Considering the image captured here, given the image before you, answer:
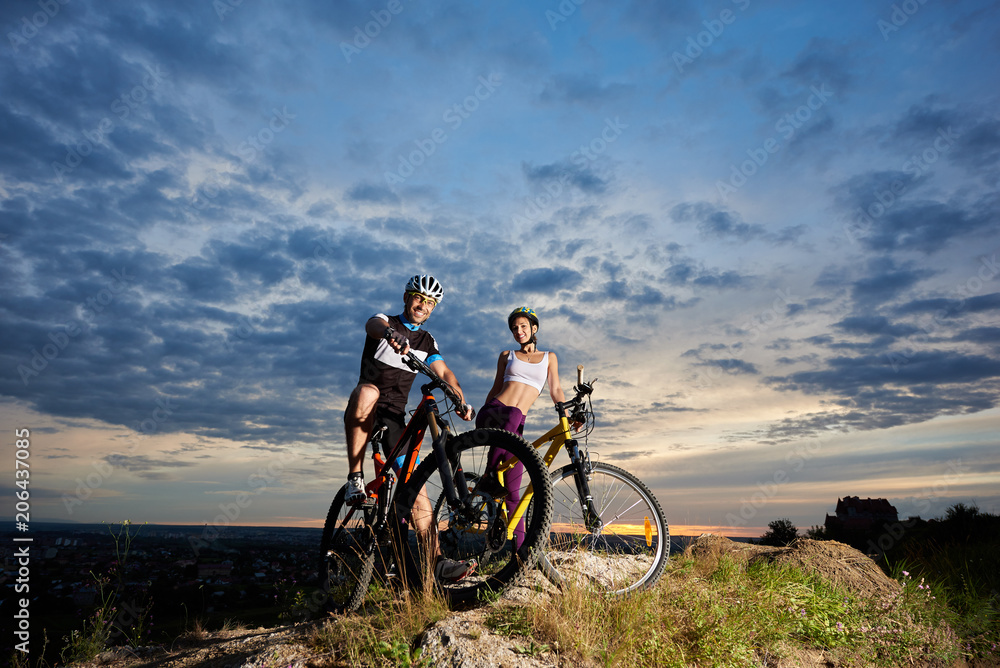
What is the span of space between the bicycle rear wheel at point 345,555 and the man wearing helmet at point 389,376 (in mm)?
483

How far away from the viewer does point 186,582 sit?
11.5 metres

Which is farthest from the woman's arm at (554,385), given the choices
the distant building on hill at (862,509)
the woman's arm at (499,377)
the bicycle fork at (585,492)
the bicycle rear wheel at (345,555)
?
the distant building on hill at (862,509)

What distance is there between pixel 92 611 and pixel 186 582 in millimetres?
4372

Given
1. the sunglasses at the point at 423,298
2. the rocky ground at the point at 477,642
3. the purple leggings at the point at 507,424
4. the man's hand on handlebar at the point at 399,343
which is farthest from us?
the sunglasses at the point at 423,298

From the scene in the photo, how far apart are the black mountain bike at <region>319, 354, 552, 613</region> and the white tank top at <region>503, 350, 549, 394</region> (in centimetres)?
96

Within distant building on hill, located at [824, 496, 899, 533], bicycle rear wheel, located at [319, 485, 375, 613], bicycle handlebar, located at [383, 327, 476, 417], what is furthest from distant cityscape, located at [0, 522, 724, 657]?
distant building on hill, located at [824, 496, 899, 533]

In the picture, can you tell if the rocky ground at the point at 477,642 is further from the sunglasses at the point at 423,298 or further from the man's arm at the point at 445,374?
the sunglasses at the point at 423,298

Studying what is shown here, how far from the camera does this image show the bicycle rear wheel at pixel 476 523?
4.07m

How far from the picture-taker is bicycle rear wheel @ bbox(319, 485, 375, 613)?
5086 millimetres

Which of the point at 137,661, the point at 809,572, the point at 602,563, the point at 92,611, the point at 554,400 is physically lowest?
the point at 137,661

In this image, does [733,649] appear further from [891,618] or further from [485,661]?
[891,618]

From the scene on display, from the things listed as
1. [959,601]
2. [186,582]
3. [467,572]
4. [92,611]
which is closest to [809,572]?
[959,601]

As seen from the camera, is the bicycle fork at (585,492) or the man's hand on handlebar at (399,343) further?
the bicycle fork at (585,492)

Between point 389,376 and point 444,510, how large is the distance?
159cm
